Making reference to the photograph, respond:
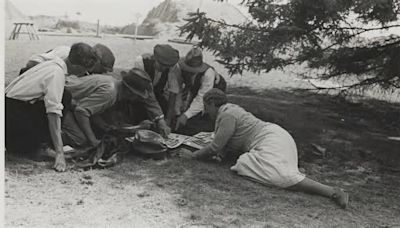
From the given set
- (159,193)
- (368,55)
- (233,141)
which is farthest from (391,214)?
(368,55)

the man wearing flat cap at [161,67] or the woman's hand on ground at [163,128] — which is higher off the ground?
the man wearing flat cap at [161,67]

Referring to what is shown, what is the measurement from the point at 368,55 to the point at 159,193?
15.3ft

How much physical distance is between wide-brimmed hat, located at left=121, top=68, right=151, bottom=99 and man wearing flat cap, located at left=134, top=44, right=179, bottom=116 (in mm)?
535

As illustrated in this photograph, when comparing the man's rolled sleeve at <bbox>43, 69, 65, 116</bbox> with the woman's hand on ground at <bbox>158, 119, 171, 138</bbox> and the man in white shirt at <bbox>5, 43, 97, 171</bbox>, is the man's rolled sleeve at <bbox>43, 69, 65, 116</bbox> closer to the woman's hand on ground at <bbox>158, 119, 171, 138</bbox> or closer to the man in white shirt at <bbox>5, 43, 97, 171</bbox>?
the man in white shirt at <bbox>5, 43, 97, 171</bbox>

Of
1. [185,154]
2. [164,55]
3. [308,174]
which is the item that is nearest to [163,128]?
[185,154]

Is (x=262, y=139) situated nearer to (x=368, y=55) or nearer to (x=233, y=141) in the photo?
(x=233, y=141)

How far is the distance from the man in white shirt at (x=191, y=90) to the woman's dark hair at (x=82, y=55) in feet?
4.71

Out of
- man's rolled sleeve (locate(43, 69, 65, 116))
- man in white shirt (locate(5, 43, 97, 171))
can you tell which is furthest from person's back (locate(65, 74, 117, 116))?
man's rolled sleeve (locate(43, 69, 65, 116))

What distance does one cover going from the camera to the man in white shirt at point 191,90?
587cm

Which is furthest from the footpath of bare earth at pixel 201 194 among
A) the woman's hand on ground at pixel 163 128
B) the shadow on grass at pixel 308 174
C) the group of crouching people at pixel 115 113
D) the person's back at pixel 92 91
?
the person's back at pixel 92 91

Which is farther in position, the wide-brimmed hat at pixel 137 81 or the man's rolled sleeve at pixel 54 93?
the wide-brimmed hat at pixel 137 81

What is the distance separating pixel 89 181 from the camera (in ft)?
13.1

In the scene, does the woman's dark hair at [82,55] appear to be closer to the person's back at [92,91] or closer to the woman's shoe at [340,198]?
the person's back at [92,91]

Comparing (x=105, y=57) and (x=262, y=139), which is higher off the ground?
Result: (x=105, y=57)
